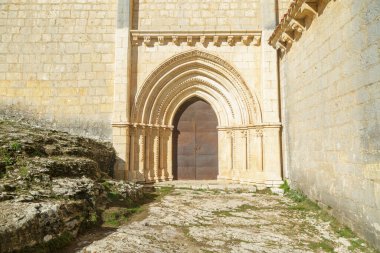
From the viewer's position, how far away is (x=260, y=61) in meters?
7.90

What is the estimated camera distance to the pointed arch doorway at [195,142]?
8516 mm

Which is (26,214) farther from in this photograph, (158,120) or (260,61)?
(260,61)

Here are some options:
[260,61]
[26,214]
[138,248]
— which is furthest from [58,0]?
[138,248]

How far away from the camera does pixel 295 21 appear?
583 centimetres

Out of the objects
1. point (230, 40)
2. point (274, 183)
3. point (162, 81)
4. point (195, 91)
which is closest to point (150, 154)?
point (162, 81)

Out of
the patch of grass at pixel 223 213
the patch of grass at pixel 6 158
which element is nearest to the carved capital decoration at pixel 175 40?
the patch of grass at pixel 223 213

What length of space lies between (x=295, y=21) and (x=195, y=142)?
424 centimetres

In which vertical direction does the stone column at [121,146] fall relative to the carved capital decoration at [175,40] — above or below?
below

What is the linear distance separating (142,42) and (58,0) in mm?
2711

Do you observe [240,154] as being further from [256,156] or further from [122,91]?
[122,91]

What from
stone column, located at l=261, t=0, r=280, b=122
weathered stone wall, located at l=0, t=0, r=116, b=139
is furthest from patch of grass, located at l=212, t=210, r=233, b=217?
weathered stone wall, located at l=0, t=0, r=116, b=139

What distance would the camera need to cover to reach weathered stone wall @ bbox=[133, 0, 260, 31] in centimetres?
814

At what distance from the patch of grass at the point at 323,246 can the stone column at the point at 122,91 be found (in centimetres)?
508

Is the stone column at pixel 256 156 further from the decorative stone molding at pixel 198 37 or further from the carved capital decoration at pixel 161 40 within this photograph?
the carved capital decoration at pixel 161 40
